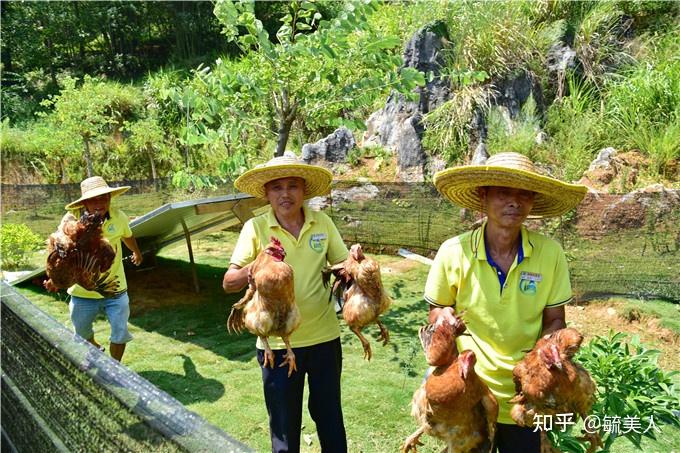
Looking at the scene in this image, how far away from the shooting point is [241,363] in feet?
16.3

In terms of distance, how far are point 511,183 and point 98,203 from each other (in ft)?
11.1

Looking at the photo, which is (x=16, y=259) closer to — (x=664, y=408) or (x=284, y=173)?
(x=284, y=173)

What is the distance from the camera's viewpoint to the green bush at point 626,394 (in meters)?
1.94

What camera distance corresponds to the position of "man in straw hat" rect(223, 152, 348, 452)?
248 centimetres

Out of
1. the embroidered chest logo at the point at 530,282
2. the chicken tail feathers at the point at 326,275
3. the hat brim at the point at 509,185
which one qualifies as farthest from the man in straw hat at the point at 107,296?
the embroidered chest logo at the point at 530,282

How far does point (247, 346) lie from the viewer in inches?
213

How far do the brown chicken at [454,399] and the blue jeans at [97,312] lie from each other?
3.29m

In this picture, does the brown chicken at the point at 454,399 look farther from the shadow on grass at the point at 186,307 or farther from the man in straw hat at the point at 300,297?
the shadow on grass at the point at 186,307

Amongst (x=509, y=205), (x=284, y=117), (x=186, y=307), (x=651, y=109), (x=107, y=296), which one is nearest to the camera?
(x=509, y=205)

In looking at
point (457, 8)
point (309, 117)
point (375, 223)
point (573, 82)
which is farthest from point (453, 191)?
point (457, 8)

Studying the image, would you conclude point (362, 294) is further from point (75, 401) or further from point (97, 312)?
point (97, 312)

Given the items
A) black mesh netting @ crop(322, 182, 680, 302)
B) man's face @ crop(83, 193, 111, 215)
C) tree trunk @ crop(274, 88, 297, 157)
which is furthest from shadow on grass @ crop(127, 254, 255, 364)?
black mesh netting @ crop(322, 182, 680, 302)

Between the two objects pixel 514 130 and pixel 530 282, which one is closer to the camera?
pixel 530 282

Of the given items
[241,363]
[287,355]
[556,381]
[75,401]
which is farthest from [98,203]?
[556,381]
